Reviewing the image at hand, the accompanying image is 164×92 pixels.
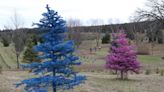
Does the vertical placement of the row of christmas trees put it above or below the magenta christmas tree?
above

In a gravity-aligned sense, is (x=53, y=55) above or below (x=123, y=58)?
above

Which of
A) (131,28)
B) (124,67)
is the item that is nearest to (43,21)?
(124,67)

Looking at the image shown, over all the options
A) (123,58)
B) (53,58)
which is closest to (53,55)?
(53,58)

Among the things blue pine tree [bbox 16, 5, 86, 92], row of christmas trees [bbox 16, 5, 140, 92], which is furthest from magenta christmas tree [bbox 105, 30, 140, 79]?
blue pine tree [bbox 16, 5, 86, 92]

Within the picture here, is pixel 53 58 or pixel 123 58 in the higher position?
pixel 53 58

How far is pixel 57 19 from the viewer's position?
7348 mm

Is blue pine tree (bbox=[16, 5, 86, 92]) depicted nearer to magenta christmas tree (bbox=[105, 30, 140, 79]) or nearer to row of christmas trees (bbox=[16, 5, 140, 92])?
row of christmas trees (bbox=[16, 5, 140, 92])

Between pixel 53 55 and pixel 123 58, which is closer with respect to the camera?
pixel 53 55

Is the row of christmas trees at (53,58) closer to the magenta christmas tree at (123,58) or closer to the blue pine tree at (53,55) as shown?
the blue pine tree at (53,55)

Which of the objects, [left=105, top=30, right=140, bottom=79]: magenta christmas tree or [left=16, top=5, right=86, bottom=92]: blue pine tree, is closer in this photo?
[left=16, top=5, right=86, bottom=92]: blue pine tree

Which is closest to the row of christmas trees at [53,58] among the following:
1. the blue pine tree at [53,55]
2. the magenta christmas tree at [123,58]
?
the blue pine tree at [53,55]

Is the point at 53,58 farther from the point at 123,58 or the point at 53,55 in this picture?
the point at 123,58

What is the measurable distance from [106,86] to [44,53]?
1071 centimetres

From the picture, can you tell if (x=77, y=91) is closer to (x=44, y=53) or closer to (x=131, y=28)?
(x=44, y=53)
